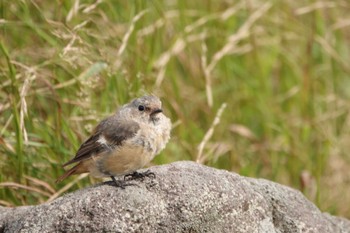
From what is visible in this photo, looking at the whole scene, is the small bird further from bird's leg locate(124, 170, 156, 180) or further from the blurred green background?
the blurred green background

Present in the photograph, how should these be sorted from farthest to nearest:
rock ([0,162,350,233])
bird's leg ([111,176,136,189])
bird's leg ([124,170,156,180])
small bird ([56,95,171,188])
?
1. small bird ([56,95,171,188])
2. bird's leg ([124,170,156,180])
3. bird's leg ([111,176,136,189])
4. rock ([0,162,350,233])

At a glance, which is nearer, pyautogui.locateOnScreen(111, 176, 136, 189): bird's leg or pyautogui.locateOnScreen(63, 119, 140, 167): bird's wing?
pyautogui.locateOnScreen(111, 176, 136, 189): bird's leg

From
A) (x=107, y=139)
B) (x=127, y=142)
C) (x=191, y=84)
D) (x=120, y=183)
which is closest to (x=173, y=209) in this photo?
(x=120, y=183)

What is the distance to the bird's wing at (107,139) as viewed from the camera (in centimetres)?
455

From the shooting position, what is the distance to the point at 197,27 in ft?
24.6

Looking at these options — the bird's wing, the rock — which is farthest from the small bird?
the rock

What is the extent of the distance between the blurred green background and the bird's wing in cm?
55

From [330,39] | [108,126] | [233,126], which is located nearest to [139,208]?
[108,126]

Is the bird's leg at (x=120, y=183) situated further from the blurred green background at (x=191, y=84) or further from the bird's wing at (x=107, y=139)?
the blurred green background at (x=191, y=84)

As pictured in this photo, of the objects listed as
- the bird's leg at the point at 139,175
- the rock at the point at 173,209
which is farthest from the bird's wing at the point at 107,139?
the rock at the point at 173,209

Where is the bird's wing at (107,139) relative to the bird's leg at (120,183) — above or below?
above

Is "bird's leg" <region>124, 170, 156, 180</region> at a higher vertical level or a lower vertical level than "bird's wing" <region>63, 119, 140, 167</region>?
lower

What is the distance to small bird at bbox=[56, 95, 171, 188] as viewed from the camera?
446cm

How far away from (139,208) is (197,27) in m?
3.76
